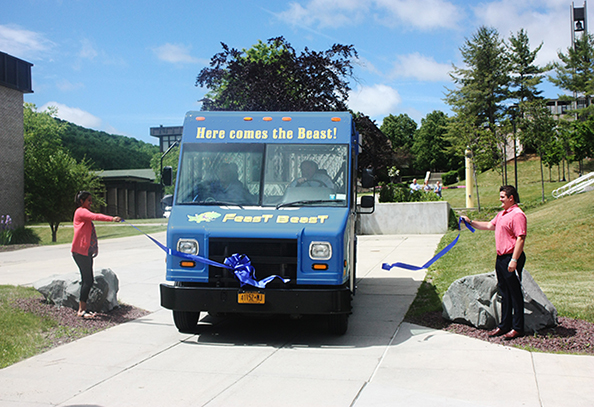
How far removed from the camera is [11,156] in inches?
1335

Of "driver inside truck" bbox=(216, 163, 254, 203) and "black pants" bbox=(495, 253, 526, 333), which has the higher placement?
"driver inside truck" bbox=(216, 163, 254, 203)

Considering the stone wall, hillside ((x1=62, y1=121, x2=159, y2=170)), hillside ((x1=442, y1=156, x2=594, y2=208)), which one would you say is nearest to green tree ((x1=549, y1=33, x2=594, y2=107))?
hillside ((x1=442, y1=156, x2=594, y2=208))

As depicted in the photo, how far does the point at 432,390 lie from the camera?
489cm

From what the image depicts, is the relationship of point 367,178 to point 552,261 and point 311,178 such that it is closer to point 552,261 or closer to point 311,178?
point 311,178

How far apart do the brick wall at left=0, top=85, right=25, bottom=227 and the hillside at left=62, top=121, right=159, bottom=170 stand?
2080 inches

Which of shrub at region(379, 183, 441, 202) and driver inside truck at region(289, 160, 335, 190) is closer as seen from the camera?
driver inside truck at region(289, 160, 335, 190)

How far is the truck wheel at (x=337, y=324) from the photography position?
6.86 metres

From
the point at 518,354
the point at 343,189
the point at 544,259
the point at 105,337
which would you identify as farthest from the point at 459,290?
the point at 544,259

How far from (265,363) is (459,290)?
2896mm

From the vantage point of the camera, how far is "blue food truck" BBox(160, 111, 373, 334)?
631 cm

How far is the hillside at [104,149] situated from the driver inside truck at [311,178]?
8437 centimetres

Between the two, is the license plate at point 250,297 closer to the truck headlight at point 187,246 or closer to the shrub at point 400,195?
the truck headlight at point 187,246

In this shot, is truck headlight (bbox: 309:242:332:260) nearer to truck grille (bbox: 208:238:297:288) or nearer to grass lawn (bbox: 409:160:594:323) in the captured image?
truck grille (bbox: 208:238:297:288)

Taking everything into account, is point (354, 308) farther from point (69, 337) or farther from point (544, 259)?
point (544, 259)
